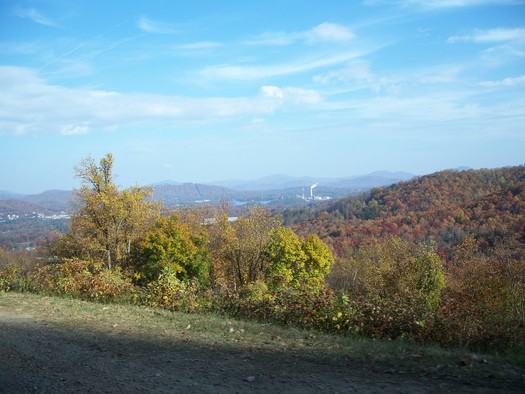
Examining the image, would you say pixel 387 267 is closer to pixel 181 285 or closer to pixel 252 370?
pixel 181 285

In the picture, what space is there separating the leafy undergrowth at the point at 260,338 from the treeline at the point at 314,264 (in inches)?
29.3

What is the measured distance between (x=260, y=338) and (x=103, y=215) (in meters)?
21.7

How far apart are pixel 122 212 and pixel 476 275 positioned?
20.8 metres

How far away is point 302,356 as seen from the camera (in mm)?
6332

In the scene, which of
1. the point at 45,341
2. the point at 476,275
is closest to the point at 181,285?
the point at 45,341

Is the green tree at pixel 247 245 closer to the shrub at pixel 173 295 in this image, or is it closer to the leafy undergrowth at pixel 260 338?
the shrub at pixel 173 295

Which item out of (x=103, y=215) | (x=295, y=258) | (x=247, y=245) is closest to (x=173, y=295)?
(x=103, y=215)

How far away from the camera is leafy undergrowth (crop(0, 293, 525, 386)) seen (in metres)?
Answer: 5.69

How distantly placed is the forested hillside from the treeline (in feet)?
1.05

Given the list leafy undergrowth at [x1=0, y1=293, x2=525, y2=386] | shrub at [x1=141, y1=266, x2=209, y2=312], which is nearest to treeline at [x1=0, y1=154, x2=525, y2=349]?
shrub at [x1=141, y1=266, x2=209, y2=312]

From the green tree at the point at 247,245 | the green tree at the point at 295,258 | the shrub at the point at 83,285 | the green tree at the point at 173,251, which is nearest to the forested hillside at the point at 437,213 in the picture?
the green tree at the point at 295,258

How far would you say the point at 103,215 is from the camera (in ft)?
88.0

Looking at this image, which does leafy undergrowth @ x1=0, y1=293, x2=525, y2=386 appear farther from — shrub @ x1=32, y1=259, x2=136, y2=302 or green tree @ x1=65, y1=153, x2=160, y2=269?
green tree @ x1=65, y1=153, x2=160, y2=269

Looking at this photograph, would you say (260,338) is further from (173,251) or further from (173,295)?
(173,251)
